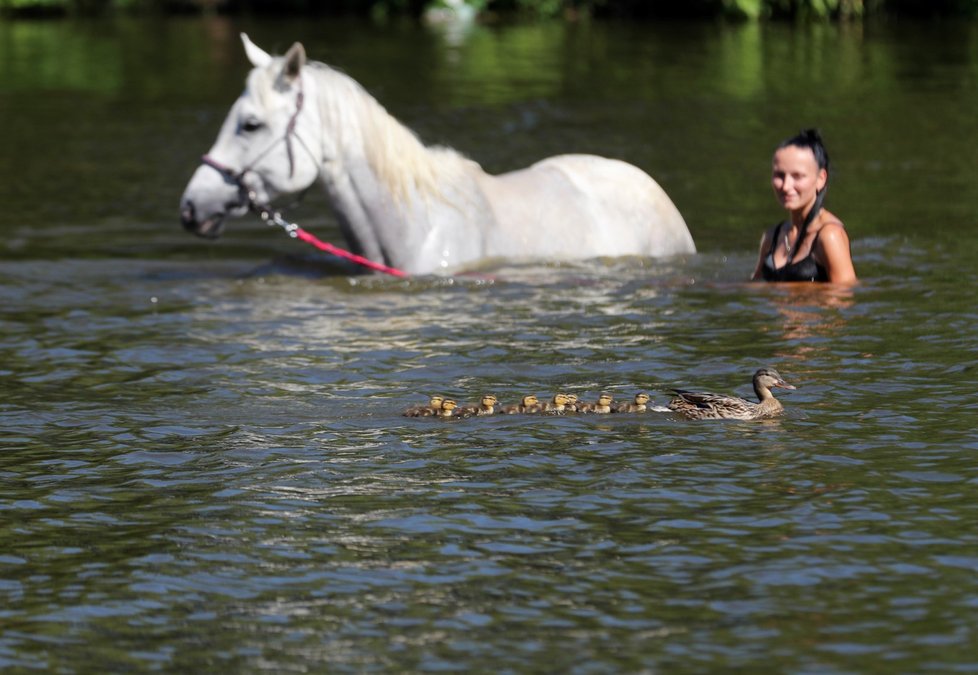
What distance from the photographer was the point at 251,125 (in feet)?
39.5

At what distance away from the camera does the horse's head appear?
12.0 m

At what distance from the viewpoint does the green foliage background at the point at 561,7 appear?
38625mm

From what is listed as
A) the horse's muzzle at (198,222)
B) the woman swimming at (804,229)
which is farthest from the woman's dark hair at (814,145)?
the horse's muzzle at (198,222)

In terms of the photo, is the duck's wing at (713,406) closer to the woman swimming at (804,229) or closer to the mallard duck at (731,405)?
the mallard duck at (731,405)

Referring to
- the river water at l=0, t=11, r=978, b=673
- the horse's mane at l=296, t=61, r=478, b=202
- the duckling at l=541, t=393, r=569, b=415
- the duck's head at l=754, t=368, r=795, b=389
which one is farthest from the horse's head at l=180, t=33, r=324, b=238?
the duck's head at l=754, t=368, r=795, b=389

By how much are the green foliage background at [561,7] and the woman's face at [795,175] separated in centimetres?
2739

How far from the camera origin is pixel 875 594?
645 cm

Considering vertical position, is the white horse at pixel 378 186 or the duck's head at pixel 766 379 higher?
the white horse at pixel 378 186

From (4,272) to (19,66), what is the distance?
19104mm

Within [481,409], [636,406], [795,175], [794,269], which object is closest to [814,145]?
[795,175]

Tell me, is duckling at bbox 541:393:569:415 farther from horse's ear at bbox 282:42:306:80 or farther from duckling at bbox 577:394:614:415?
horse's ear at bbox 282:42:306:80

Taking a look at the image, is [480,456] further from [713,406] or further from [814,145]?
[814,145]

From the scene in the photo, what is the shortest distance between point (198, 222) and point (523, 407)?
413 centimetres

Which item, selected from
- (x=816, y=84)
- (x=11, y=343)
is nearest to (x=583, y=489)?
(x=11, y=343)
